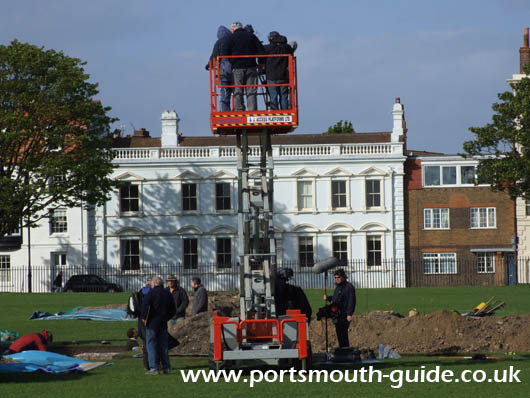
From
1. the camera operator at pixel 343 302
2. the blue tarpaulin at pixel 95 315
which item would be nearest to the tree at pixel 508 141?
the blue tarpaulin at pixel 95 315

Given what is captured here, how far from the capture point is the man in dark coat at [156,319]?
57.9ft

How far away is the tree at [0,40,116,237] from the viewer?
47.5 metres

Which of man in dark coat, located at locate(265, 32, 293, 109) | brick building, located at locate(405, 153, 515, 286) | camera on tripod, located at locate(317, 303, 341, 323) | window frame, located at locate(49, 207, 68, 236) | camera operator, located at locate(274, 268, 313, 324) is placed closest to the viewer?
camera operator, located at locate(274, 268, 313, 324)

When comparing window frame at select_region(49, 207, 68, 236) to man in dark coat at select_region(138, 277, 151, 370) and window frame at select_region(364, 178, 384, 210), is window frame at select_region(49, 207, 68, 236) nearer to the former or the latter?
window frame at select_region(364, 178, 384, 210)

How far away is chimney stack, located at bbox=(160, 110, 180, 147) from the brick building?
1493 centimetres

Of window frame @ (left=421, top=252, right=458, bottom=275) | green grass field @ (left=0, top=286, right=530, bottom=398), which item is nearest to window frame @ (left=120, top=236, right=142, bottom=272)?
window frame @ (left=421, top=252, right=458, bottom=275)

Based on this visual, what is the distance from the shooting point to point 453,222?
62812mm

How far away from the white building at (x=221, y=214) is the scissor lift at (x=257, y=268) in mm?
43500

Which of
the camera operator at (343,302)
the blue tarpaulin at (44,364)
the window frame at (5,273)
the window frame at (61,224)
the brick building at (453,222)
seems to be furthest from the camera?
the window frame at (61,224)

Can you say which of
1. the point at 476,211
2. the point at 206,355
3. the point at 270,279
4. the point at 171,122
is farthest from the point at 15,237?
the point at 270,279

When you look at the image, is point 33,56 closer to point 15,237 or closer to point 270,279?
point 15,237

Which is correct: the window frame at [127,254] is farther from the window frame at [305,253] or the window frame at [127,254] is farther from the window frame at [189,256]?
the window frame at [305,253]

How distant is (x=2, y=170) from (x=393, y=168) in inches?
979

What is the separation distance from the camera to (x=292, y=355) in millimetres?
16828
